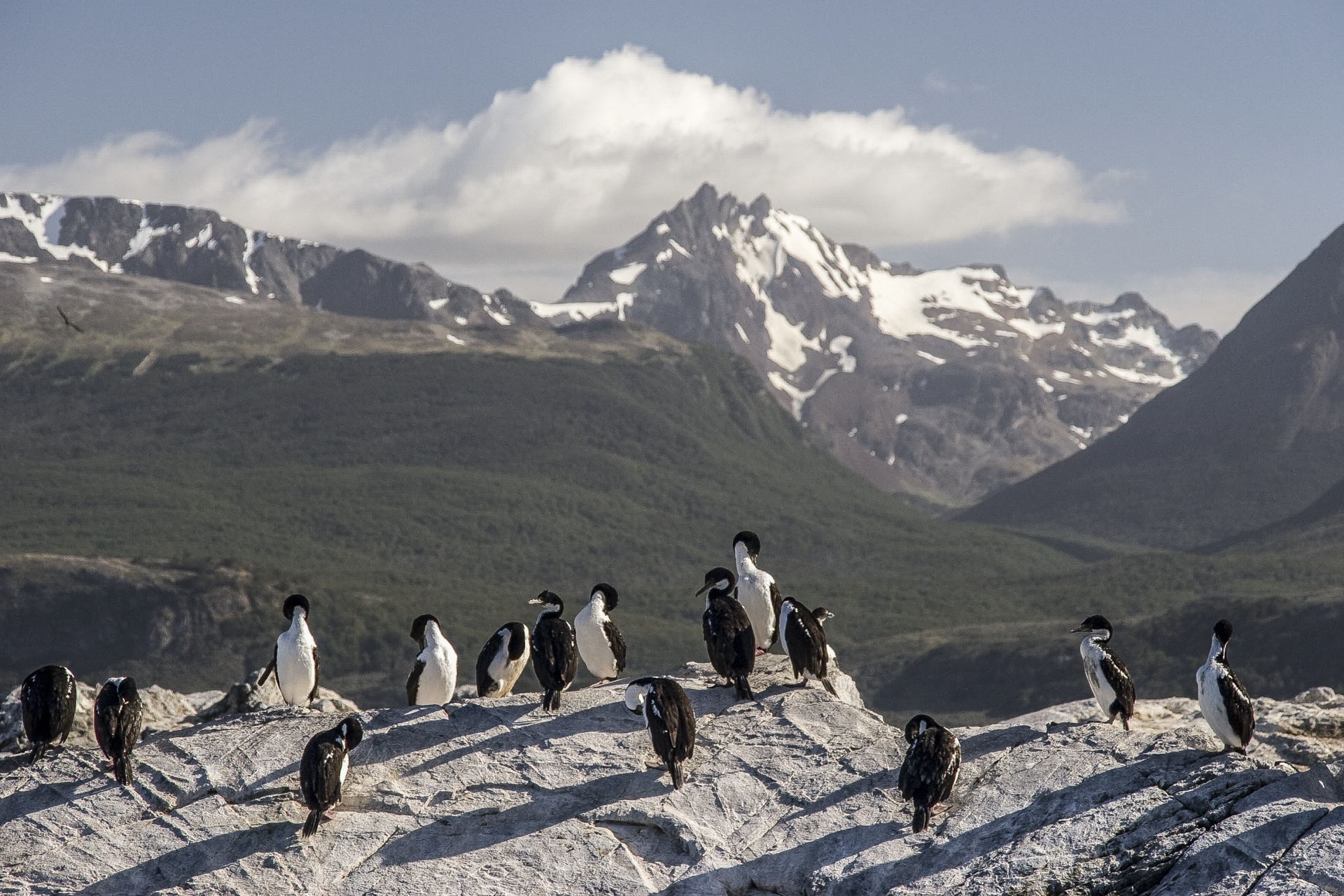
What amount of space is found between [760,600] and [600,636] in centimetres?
350

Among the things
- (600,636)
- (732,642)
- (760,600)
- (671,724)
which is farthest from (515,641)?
(671,724)

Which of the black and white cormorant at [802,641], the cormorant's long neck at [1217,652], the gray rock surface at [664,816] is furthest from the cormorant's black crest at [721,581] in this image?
the cormorant's long neck at [1217,652]

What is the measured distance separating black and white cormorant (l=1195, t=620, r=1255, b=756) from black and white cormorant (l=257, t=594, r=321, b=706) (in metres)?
17.3

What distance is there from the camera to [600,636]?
32.2m

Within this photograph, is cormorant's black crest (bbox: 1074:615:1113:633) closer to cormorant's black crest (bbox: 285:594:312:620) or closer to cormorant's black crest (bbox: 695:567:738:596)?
cormorant's black crest (bbox: 695:567:738:596)

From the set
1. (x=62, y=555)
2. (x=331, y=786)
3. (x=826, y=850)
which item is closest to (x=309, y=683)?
(x=331, y=786)

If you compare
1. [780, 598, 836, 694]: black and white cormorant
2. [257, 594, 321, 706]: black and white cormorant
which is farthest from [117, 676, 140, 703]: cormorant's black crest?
[780, 598, 836, 694]: black and white cormorant

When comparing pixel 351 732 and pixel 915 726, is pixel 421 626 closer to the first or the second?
pixel 351 732

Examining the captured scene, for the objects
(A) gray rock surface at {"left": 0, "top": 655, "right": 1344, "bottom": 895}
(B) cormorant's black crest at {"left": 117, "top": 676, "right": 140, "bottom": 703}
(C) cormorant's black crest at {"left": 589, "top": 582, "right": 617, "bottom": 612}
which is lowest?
(A) gray rock surface at {"left": 0, "top": 655, "right": 1344, "bottom": 895}

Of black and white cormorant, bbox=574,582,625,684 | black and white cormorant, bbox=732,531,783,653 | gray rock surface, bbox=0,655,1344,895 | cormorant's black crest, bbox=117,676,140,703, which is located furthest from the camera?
black and white cormorant, bbox=732,531,783,653

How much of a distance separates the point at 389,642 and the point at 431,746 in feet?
495

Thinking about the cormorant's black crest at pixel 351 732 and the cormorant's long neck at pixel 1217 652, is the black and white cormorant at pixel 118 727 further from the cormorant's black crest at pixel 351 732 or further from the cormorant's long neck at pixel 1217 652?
the cormorant's long neck at pixel 1217 652

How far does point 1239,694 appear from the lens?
26094 mm

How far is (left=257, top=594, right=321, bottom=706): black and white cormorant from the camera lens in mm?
31141
